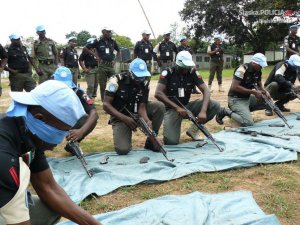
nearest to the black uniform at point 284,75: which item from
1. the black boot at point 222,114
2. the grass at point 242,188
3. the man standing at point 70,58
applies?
the black boot at point 222,114

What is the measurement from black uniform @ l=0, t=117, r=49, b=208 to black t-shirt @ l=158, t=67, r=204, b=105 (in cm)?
367

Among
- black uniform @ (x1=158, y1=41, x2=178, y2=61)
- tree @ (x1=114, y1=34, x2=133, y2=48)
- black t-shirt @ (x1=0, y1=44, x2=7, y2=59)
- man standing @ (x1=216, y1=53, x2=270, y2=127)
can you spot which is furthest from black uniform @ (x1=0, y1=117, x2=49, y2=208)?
tree @ (x1=114, y1=34, x2=133, y2=48)

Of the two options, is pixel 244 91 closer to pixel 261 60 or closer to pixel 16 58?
pixel 261 60

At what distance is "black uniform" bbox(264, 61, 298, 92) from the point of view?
7.02 metres

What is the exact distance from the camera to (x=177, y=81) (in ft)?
17.7

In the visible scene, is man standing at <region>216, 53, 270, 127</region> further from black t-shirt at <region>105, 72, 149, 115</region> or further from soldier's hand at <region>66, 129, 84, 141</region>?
soldier's hand at <region>66, 129, 84, 141</region>

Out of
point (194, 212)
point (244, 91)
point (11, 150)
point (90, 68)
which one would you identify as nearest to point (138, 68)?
point (194, 212)

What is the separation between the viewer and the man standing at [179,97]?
17.1ft

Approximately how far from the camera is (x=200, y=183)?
3.75m

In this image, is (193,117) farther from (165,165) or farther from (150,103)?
(165,165)

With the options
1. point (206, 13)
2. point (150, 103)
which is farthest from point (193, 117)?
point (206, 13)

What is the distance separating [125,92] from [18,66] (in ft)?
12.2

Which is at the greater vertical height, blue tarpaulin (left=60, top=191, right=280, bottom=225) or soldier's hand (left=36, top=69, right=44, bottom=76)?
soldier's hand (left=36, top=69, right=44, bottom=76)

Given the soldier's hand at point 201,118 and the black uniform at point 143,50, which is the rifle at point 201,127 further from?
the black uniform at point 143,50
